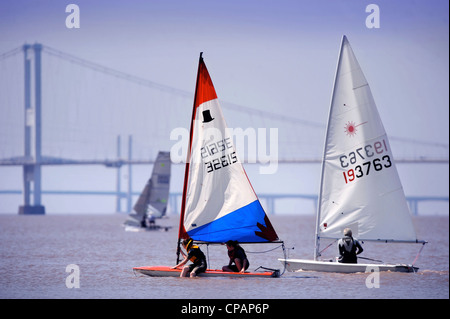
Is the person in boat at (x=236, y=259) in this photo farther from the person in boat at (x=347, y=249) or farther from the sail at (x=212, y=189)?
the person in boat at (x=347, y=249)

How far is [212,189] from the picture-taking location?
65.8 feet

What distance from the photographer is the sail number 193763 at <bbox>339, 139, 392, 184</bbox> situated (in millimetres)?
20891

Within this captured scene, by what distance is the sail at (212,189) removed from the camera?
19.9 m

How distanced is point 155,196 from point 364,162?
33.7 metres

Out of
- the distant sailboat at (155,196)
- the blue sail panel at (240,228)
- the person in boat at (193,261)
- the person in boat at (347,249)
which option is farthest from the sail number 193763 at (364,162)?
the distant sailboat at (155,196)

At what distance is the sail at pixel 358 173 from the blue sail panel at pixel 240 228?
156 cm

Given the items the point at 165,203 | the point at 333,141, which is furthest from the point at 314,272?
the point at 165,203

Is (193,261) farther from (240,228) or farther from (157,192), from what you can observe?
(157,192)

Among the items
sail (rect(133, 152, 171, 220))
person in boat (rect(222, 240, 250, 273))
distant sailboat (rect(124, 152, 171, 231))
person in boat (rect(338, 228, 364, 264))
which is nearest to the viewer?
person in boat (rect(222, 240, 250, 273))

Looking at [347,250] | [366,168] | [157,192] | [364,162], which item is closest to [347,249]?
[347,250]

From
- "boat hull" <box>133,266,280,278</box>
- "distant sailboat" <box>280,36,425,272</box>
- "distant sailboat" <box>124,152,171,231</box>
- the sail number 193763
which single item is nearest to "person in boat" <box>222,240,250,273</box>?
"boat hull" <box>133,266,280,278</box>

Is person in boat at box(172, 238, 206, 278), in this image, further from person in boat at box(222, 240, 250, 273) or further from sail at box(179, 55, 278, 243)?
sail at box(179, 55, 278, 243)

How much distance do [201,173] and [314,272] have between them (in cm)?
378

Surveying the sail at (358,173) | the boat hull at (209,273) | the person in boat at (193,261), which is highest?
the sail at (358,173)
